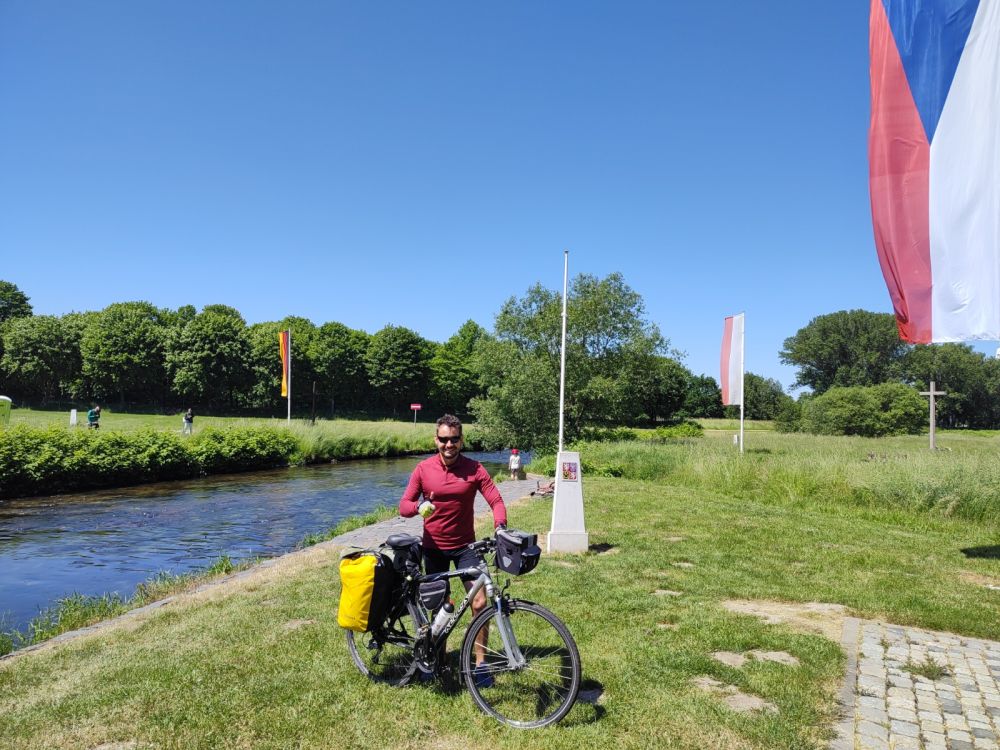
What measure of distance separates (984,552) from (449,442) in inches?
352

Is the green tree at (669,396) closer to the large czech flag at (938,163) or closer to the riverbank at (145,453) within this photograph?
the riverbank at (145,453)

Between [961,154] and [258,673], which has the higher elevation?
[961,154]

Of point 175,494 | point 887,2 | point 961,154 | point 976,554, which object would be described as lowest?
point 175,494

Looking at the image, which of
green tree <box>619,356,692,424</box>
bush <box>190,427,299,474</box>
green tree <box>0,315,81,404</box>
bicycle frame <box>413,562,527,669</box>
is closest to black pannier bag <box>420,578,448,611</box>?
bicycle frame <box>413,562,527,669</box>

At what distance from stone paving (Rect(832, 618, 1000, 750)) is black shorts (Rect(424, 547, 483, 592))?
2331 millimetres

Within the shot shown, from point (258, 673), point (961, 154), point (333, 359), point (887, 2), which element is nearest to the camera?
point (258, 673)

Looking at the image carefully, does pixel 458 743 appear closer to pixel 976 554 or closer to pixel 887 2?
pixel 887 2

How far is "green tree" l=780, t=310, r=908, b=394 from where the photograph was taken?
80312 mm

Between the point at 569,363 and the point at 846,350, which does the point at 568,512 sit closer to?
the point at 569,363

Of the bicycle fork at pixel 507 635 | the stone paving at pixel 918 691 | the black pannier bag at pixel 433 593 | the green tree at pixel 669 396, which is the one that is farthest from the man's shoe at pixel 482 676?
the green tree at pixel 669 396

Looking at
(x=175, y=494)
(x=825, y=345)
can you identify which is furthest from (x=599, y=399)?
(x=825, y=345)

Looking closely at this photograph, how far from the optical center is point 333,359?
6944 cm

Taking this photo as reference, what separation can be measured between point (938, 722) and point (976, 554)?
656cm

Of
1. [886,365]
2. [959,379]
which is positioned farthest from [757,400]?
[959,379]
